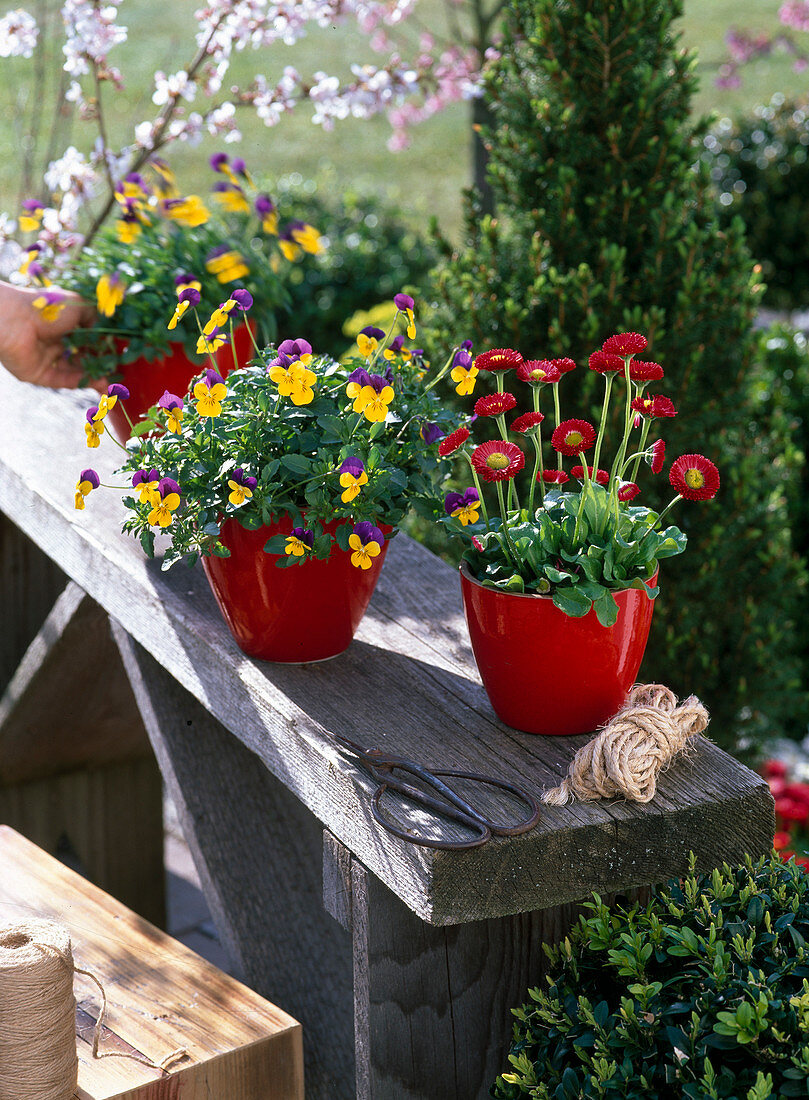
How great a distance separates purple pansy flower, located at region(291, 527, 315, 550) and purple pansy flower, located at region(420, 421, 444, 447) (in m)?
0.18

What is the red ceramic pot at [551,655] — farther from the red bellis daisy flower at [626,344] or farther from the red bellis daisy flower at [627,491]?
the red bellis daisy flower at [626,344]

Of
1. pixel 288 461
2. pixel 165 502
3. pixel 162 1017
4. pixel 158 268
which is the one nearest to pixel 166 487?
pixel 165 502

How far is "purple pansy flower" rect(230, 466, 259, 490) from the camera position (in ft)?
4.23

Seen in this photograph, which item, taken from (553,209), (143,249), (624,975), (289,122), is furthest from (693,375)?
(289,122)

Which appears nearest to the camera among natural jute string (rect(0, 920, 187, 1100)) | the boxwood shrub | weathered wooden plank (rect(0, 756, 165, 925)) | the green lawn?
the boxwood shrub

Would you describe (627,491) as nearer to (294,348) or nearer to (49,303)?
(294,348)

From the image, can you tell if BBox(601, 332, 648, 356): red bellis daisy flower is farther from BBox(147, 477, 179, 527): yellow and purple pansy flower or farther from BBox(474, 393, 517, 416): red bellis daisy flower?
BBox(147, 477, 179, 527): yellow and purple pansy flower

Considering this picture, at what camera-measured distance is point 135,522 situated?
138cm

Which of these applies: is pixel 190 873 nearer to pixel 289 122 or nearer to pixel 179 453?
pixel 179 453

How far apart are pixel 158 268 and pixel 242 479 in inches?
29.5

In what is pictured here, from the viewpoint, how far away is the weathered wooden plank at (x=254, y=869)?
173cm

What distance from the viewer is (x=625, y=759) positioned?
3.81 feet

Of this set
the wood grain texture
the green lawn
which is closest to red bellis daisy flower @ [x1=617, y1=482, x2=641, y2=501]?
the wood grain texture

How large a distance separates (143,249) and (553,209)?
2.39ft
